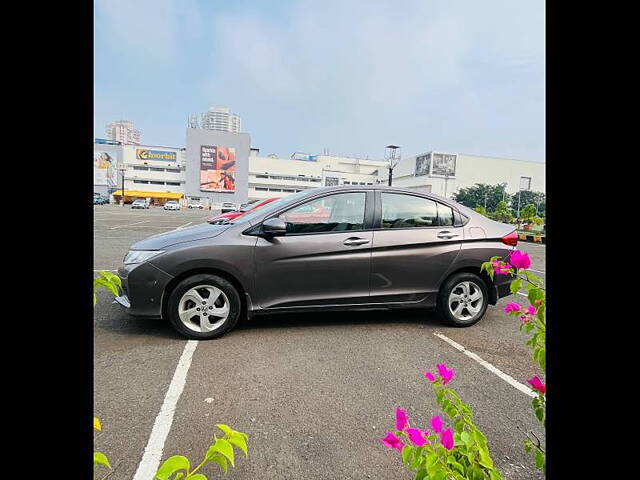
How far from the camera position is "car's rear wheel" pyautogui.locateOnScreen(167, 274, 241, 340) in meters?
3.85

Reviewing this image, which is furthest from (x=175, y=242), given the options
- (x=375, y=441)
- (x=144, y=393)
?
(x=375, y=441)

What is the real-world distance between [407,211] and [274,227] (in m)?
1.52

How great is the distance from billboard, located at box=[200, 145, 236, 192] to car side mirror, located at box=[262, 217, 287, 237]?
278 ft

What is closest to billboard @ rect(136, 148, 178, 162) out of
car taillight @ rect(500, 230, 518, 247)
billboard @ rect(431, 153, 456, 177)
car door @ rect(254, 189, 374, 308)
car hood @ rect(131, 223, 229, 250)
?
billboard @ rect(431, 153, 456, 177)

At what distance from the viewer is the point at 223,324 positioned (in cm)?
392

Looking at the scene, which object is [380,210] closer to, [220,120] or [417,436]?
[417,436]

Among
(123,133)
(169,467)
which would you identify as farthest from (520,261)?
(123,133)

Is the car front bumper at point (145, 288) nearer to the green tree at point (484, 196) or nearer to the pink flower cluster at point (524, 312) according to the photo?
the pink flower cluster at point (524, 312)

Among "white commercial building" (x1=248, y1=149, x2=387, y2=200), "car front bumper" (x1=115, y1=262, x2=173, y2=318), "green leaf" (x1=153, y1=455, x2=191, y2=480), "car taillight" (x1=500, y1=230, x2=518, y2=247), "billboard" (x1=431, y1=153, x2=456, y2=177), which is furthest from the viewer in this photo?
"white commercial building" (x1=248, y1=149, x2=387, y2=200)

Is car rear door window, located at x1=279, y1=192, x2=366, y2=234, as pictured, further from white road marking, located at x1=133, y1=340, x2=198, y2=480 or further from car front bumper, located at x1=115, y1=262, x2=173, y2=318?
white road marking, located at x1=133, y1=340, x2=198, y2=480

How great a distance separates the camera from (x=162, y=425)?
2477mm
